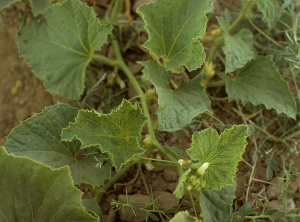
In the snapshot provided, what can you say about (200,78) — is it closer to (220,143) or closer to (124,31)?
(220,143)

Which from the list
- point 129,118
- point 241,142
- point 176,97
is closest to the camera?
point 241,142

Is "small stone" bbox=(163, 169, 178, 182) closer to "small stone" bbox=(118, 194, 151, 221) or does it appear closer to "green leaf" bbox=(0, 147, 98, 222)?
"small stone" bbox=(118, 194, 151, 221)

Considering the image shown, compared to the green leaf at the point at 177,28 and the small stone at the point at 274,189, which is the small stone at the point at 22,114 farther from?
the small stone at the point at 274,189

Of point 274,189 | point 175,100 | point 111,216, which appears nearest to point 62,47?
point 175,100

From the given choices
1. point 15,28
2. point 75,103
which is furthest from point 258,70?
point 15,28

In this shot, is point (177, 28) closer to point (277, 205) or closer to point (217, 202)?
point (217, 202)

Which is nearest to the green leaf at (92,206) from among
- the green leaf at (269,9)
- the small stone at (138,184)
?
the small stone at (138,184)
